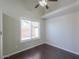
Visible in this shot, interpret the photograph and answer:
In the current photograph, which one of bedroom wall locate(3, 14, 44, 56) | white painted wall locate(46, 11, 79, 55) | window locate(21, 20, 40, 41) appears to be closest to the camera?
bedroom wall locate(3, 14, 44, 56)

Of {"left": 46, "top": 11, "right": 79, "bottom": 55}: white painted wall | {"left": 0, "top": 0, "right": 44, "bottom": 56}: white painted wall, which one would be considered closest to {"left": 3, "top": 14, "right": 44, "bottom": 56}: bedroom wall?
{"left": 0, "top": 0, "right": 44, "bottom": 56}: white painted wall

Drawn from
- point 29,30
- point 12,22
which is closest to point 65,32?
point 29,30

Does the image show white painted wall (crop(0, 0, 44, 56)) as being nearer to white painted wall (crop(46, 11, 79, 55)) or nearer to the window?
the window

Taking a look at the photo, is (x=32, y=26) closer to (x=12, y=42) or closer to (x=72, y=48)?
(x=12, y=42)

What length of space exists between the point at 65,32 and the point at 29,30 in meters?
2.36

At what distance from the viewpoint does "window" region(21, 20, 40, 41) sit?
3.88 m

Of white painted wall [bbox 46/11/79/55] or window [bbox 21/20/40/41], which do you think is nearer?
white painted wall [bbox 46/11/79/55]

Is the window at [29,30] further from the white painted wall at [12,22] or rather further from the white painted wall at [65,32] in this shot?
the white painted wall at [65,32]

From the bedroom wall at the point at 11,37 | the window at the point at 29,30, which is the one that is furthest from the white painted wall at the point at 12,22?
the window at the point at 29,30

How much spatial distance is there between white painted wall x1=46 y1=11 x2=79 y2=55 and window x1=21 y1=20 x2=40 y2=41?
42.1 inches

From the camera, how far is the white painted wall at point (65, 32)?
331cm

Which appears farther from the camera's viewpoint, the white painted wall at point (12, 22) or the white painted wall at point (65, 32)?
the white painted wall at point (65, 32)

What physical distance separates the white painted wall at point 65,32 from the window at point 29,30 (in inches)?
42.1

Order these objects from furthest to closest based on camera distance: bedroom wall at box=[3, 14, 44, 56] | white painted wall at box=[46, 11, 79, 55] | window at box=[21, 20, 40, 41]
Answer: window at box=[21, 20, 40, 41] → white painted wall at box=[46, 11, 79, 55] → bedroom wall at box=[3, 14, 44, 56]
